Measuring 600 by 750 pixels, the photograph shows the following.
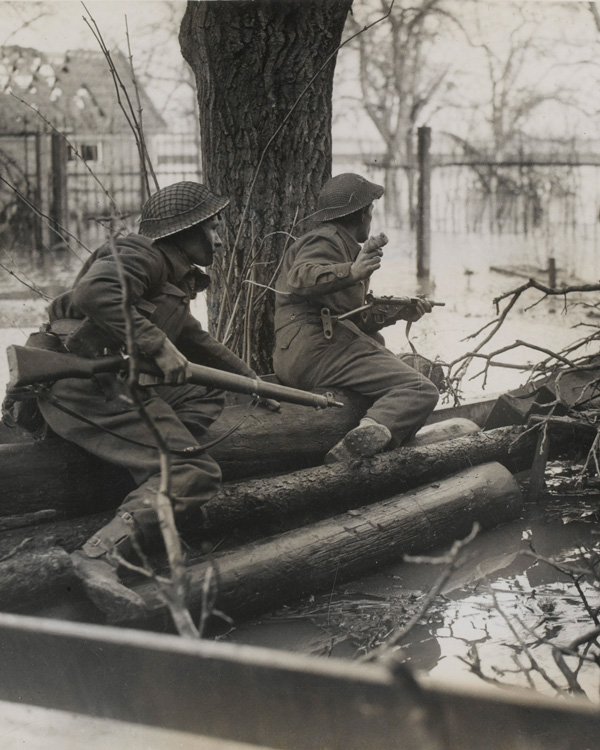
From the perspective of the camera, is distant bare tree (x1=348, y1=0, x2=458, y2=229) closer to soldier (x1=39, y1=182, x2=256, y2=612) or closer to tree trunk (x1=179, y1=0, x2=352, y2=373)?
tree trunk (x1=179, y1=0, x2=352, y2=373)

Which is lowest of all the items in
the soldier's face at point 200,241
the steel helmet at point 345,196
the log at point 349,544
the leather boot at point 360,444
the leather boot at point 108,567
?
the log at point 349,544

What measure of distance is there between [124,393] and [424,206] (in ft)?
25.1

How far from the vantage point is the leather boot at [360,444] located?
4.92 meters

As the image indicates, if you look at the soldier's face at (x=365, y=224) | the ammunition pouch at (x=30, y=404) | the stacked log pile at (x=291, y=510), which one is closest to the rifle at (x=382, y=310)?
the soldier's face at (x=365, y=224)

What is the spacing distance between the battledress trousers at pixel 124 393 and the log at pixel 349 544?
358 millimetres

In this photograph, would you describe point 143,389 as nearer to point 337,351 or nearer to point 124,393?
point 124,393

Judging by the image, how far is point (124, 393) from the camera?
3.80m

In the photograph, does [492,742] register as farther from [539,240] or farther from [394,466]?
[539,240]

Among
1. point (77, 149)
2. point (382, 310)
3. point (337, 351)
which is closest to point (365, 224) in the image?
point (382, 310)

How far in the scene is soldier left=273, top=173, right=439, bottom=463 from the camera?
5.09 meters

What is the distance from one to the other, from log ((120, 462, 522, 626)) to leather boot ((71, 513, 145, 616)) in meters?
0.07

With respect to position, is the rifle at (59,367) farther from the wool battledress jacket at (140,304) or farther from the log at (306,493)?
the log at (306,493)

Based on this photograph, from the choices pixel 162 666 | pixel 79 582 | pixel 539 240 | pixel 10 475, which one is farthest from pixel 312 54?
pixel 539 240

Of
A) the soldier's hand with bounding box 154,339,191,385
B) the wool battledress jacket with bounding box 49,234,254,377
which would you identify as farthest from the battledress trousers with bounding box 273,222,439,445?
the soldier's hand with bounding box 154,339,191,385
